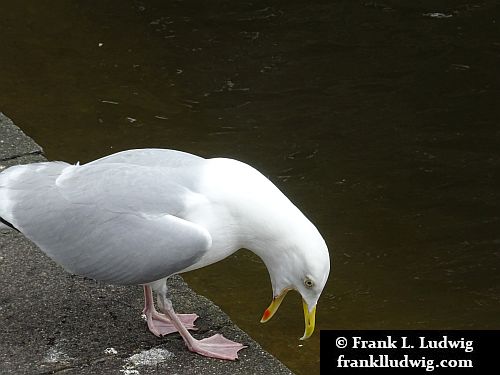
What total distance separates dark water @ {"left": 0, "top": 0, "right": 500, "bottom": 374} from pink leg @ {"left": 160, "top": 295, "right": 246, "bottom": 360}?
1211mm

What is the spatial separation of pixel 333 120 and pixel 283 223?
3459 mm

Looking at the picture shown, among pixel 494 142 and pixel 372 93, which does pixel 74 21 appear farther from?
pixel 494 142

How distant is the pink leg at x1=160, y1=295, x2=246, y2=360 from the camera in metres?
3.79

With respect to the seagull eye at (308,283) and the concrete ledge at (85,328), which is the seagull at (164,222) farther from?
the concrete ledge at (85,328)

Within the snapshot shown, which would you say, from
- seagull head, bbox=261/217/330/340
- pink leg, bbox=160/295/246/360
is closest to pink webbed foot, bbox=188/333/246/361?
pink leg, bbox=160/295/246/360

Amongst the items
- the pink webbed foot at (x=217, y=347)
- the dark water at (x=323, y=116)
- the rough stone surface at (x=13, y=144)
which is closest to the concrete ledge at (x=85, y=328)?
the pink webbed foot at (x=217, y=347)

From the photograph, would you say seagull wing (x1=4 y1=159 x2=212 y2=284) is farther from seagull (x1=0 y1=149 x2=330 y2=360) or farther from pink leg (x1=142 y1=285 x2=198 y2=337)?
pink leg (x1=142 y1=285 x2=198 y2=337)

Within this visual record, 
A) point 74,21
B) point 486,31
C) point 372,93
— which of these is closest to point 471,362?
point 372,93

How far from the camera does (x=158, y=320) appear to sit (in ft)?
13.1

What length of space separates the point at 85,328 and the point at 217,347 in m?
0.54

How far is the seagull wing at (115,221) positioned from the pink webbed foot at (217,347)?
372mm

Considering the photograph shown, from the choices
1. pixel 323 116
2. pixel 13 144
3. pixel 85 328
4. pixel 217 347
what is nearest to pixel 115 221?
pixel 85 328

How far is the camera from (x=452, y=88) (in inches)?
287

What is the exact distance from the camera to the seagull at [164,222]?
140 inches
